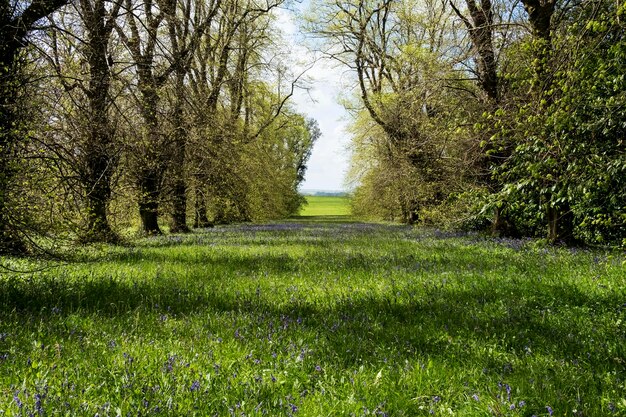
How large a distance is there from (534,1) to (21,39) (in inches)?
501

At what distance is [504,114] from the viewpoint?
5699mm

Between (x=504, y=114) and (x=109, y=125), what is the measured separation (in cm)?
892

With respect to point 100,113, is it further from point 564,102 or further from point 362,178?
point 362,178

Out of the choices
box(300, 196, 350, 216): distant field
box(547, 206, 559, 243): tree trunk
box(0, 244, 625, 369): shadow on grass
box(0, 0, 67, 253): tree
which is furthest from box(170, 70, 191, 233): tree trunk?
box(300, 196, 350, 216): distant field

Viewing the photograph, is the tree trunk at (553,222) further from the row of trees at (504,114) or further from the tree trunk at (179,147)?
the tree trunk at (179,147)

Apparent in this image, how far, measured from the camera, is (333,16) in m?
26.5

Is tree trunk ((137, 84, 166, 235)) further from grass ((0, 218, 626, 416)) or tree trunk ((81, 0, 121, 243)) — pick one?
grass ((0, 218, 626, 416))

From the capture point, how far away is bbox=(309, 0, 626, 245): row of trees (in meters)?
5.63

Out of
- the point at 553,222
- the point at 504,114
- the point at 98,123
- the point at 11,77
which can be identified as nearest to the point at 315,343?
the point at 504,114

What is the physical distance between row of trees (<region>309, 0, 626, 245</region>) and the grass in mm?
1615

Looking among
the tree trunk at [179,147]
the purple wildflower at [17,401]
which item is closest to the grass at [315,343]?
the purple wildflower at [17,401]

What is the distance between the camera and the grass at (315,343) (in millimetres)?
3010

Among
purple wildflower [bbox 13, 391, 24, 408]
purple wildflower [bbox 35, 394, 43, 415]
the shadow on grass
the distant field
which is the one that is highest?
purple wildflower [bbox 13, 391, 24, 408]

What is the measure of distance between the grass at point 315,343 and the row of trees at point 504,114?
5.30 feet
